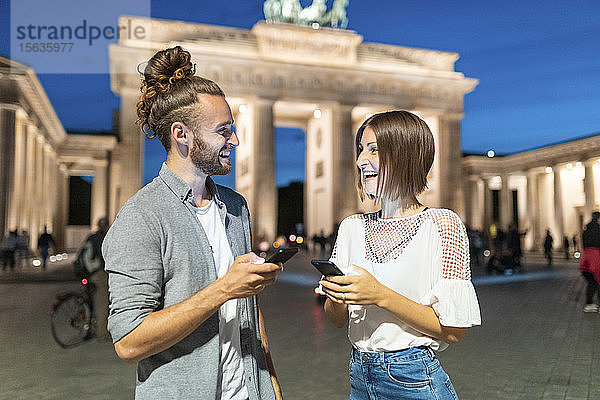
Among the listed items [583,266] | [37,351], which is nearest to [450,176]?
[583,266]

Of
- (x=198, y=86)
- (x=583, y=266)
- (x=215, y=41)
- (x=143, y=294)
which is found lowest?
(x=583, y=266)

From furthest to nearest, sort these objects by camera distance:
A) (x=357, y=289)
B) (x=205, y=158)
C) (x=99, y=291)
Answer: (x=99, y=291) → (x=205, y=158) → (x=357, y=289)

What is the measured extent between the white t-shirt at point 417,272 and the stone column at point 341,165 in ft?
116

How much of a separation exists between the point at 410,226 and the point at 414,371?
0.54 meters

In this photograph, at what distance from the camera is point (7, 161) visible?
27.9 meters

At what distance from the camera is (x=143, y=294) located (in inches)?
69.1

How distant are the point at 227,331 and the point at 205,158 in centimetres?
66

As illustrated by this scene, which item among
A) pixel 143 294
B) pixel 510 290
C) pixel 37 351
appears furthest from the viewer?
pixel 510 290

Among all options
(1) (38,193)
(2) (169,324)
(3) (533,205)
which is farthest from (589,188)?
(2) (169,324)

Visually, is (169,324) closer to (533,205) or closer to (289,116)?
(289,116)

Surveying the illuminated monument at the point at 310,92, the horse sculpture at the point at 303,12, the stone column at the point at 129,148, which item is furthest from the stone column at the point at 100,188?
the horse sculpture at the point at 303,12

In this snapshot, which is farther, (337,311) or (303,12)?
(303,12)

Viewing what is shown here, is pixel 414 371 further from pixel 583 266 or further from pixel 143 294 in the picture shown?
pixel 583 266

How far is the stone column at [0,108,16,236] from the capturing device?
90.3 feet
